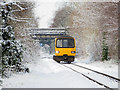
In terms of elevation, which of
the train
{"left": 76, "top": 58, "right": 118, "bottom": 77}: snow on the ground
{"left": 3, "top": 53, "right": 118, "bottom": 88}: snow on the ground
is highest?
the train

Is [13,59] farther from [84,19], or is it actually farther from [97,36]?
[84,19]

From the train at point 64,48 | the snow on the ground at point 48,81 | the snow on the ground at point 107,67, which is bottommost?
the snow on the ground at point 107,67

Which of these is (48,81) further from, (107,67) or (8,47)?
(107,67)

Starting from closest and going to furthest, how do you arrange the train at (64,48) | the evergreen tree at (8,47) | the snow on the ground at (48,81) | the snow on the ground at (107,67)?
the snow on the ground at (48,81) → the evergreen tree at (8,47) → the snow on the ground at (107,67) → the train at (64,48)

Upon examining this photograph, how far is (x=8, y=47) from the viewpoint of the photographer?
1071cm

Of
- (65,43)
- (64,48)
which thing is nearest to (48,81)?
(64,48)

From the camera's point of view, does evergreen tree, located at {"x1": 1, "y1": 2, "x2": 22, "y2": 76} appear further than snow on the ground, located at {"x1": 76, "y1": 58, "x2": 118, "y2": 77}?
No

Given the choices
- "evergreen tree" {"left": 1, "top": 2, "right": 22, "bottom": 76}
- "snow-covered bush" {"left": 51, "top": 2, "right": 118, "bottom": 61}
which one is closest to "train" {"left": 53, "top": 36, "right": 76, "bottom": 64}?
"snow-covered bush" {"left": 51, "top": 2, "right": 118, "bottom": 61}

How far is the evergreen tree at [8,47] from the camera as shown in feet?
33.8

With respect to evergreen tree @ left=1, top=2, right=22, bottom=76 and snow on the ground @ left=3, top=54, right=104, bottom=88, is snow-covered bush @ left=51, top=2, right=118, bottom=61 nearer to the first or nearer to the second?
snow on the ground @ left=3, top=54, right=104, bottom=88

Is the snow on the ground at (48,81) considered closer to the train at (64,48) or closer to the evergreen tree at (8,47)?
the evergreen tree at (8,47)

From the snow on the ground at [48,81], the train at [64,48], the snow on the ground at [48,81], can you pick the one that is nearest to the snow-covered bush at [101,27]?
the train at [64,48]

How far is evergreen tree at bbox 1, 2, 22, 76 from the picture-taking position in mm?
10316

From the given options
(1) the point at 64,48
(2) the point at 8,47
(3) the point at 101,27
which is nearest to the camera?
(2) the point at 8,47
